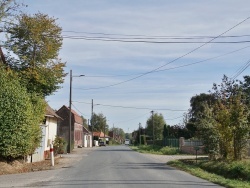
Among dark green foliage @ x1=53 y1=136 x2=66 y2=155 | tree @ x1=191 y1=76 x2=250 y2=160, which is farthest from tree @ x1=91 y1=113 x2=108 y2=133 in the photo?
tree @ x1=191 y1=76 x2=250 y2=160

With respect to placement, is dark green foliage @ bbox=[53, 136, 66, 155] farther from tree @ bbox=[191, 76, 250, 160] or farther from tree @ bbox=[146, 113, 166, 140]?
tree @ bbox=[146, 113, 166, 140]

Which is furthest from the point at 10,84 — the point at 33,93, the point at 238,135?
the point at 238,135

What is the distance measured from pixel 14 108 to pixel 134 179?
839 centimetres

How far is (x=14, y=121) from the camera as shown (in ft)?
70.5

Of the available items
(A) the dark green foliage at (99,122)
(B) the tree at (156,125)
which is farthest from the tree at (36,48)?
(A) the dark green foliage at (99,122)

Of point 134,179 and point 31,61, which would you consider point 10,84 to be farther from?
point 134,179

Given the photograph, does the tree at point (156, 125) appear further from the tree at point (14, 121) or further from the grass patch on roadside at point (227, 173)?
the tree at point (14, 121)

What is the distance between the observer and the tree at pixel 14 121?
21250 mm

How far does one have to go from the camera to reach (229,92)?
2919 centimetres

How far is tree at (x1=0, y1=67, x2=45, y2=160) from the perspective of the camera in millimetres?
21250

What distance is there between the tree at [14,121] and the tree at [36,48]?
14.7 ft

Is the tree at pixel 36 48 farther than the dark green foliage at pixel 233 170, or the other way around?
the tree at pixel 36 48

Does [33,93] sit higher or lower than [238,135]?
higher

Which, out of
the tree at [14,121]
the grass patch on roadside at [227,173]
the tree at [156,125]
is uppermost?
the tree at [156,125]
